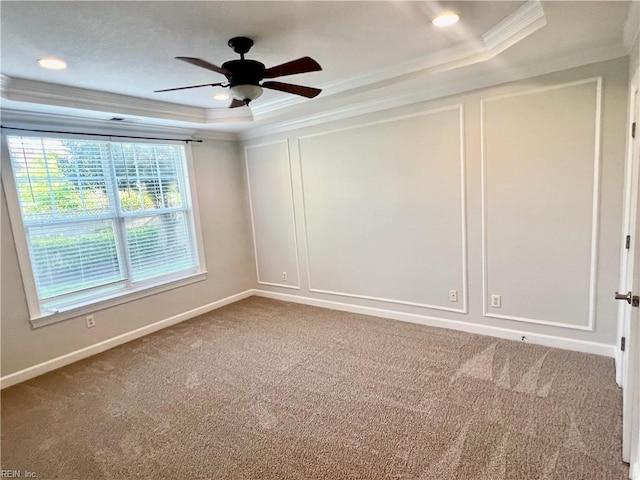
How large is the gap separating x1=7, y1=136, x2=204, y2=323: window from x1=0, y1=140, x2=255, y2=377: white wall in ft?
0.45

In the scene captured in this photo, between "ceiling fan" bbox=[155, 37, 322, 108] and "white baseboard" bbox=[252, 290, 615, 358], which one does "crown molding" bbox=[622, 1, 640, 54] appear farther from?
"white baseboard" bbox=[252, 290, 615, 358]

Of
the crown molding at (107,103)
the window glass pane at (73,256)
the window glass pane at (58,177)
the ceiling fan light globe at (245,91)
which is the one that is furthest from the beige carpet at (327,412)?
the crown molding at (107,103)

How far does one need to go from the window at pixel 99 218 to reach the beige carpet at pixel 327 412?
0.80 meters

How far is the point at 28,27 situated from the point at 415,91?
2827 mm

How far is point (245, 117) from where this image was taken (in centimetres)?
412

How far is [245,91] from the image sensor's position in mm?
2287

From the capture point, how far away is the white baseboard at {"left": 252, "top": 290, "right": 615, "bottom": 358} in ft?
9.64

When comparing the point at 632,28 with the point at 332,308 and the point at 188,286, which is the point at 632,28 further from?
the point at 188,286

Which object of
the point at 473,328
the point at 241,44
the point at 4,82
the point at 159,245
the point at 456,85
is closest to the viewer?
the point at 241,44

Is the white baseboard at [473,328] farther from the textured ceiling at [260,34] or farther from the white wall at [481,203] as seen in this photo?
the textured ceiling at [260,34]

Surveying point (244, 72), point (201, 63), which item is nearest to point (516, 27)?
point (244, 72)

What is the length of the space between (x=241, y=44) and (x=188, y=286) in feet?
10.1

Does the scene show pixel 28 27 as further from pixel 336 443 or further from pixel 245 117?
pixel 336 443

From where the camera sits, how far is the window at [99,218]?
10.7 feet
